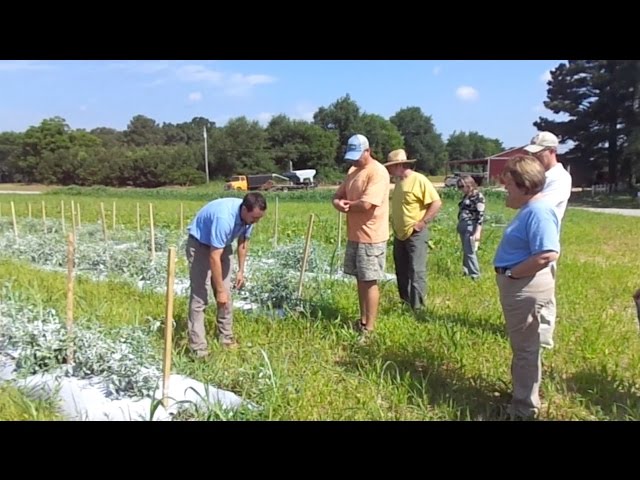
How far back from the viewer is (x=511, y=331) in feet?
8.59

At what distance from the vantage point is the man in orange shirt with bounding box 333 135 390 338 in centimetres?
377

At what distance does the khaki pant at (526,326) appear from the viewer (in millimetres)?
2541

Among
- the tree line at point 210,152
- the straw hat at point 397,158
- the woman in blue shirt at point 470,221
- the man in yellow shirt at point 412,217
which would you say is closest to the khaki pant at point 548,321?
the man in yellow shirt at point 412,217

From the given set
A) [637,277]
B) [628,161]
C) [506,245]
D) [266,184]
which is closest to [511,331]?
[506,245]

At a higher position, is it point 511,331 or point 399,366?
point 511,331

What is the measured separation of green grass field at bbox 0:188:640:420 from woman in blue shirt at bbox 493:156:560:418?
0.32m

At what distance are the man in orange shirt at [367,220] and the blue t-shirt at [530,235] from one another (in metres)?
1.28

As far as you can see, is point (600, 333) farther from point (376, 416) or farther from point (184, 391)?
point (184, 391)

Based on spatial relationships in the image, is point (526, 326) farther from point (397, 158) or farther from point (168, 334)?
point (397, 158)

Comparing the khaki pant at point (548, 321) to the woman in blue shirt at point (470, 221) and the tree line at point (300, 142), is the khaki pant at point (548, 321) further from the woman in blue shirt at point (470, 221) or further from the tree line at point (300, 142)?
the tree line at point (300, 142)

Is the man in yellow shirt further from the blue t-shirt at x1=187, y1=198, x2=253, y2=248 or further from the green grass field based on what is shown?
the blue t-shirt at x1=187, y1=198, x2=253, y2=248

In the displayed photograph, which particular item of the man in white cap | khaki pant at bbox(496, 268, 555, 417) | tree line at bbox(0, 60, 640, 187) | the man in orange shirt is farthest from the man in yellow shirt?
tree line at bbox(0, 60, 640, 187)

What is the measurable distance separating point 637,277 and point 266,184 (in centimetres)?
3583

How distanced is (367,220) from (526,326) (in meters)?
1.54
